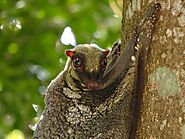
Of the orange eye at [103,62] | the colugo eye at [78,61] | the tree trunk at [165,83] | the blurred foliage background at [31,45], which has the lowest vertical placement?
the tree trunk at [165,83]

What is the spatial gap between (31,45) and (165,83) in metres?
2.71

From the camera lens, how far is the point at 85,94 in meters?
3.87

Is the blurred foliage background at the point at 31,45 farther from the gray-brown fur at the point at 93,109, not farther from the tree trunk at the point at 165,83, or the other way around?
the tree trunk at the point at 165,83

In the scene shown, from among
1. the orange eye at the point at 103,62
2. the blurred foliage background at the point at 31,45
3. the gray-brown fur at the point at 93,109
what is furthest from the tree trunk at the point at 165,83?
the blurred foliage background at the point at 31,45

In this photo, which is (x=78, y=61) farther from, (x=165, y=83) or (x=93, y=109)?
(x=165, y=83)

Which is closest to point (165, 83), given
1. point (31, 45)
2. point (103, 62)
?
point (103, 62)

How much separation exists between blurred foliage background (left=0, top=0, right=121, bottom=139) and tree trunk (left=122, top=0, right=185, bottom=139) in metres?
2.25

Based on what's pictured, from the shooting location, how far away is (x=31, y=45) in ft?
18.2

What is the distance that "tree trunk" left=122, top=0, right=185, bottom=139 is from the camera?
299cm

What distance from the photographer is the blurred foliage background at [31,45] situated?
17.5ft

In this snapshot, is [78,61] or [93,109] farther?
[78,61]

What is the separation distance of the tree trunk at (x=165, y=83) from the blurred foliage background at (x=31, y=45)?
88.7 inches

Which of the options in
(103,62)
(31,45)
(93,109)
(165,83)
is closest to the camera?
(165,83)

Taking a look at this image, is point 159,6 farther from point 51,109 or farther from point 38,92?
point 38,92
